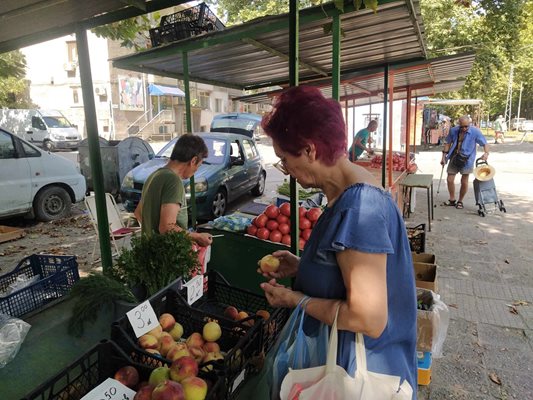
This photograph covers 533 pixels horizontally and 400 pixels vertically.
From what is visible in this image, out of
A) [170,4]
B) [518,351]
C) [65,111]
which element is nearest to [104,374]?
[170,4]

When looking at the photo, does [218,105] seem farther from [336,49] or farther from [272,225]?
[336,49]

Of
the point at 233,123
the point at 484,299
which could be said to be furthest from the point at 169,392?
the point at 233,123

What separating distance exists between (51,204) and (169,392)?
7.90 metres

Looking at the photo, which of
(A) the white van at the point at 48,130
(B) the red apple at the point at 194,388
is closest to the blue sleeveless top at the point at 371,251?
(B) the red apple at the point at 194,388

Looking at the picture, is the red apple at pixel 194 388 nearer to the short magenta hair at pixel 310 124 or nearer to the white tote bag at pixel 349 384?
the white tote bag at pixel 349 384

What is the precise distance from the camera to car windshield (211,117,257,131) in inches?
597

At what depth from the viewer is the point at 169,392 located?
4.17ft

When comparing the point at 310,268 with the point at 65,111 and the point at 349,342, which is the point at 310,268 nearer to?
the point at 349,342

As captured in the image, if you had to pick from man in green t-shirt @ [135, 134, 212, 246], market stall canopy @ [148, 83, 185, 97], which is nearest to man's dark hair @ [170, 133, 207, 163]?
man in green t-shirt @ [135, 134, 212, 246]

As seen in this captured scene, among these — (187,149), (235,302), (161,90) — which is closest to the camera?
(235,302)

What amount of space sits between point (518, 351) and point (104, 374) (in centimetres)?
342

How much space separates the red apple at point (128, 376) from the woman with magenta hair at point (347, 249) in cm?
60

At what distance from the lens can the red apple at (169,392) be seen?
1264mm

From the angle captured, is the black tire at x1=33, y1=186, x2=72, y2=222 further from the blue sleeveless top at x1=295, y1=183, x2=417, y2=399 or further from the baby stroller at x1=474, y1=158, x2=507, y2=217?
the baby stroller at x1=474, y1=158, x2=507, y2=217
